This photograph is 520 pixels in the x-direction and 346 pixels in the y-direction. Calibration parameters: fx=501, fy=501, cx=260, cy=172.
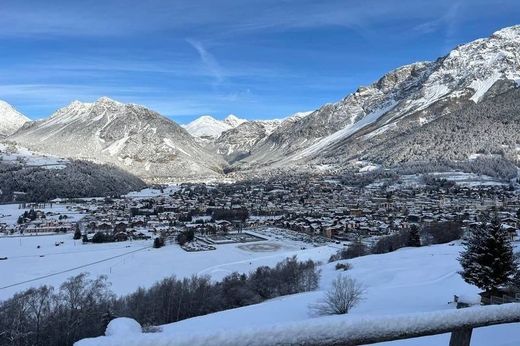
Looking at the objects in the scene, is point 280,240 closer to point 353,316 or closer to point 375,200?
point 375,200

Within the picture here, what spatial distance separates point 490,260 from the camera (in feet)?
57.1

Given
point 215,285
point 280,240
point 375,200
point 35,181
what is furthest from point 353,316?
point 35,181

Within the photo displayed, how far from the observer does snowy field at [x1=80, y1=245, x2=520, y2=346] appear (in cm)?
246

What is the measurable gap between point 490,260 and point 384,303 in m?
4.29

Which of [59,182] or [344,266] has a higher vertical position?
[59,182]

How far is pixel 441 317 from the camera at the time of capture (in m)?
2.75

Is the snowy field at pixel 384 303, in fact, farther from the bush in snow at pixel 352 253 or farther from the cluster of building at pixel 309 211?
the cluster of building at pixel 309 211

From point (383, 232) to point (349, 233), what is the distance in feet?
15.9

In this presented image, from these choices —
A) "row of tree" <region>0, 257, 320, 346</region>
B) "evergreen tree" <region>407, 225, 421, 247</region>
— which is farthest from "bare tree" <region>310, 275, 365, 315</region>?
"evergreen tree" <region>407, 225, 421, 247</region>

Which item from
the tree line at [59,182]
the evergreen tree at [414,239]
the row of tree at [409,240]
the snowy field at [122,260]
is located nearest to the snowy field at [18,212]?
the tree line at [59,182]

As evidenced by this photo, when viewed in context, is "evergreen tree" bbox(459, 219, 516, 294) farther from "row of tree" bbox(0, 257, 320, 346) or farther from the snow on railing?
the snow on railing

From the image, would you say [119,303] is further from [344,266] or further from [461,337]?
[461,337]

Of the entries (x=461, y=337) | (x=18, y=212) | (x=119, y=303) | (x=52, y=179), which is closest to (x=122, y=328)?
(x=461, y=337)

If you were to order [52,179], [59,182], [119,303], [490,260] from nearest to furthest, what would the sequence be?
[490,260] < [119,303] < [59,182] < [52,179]
